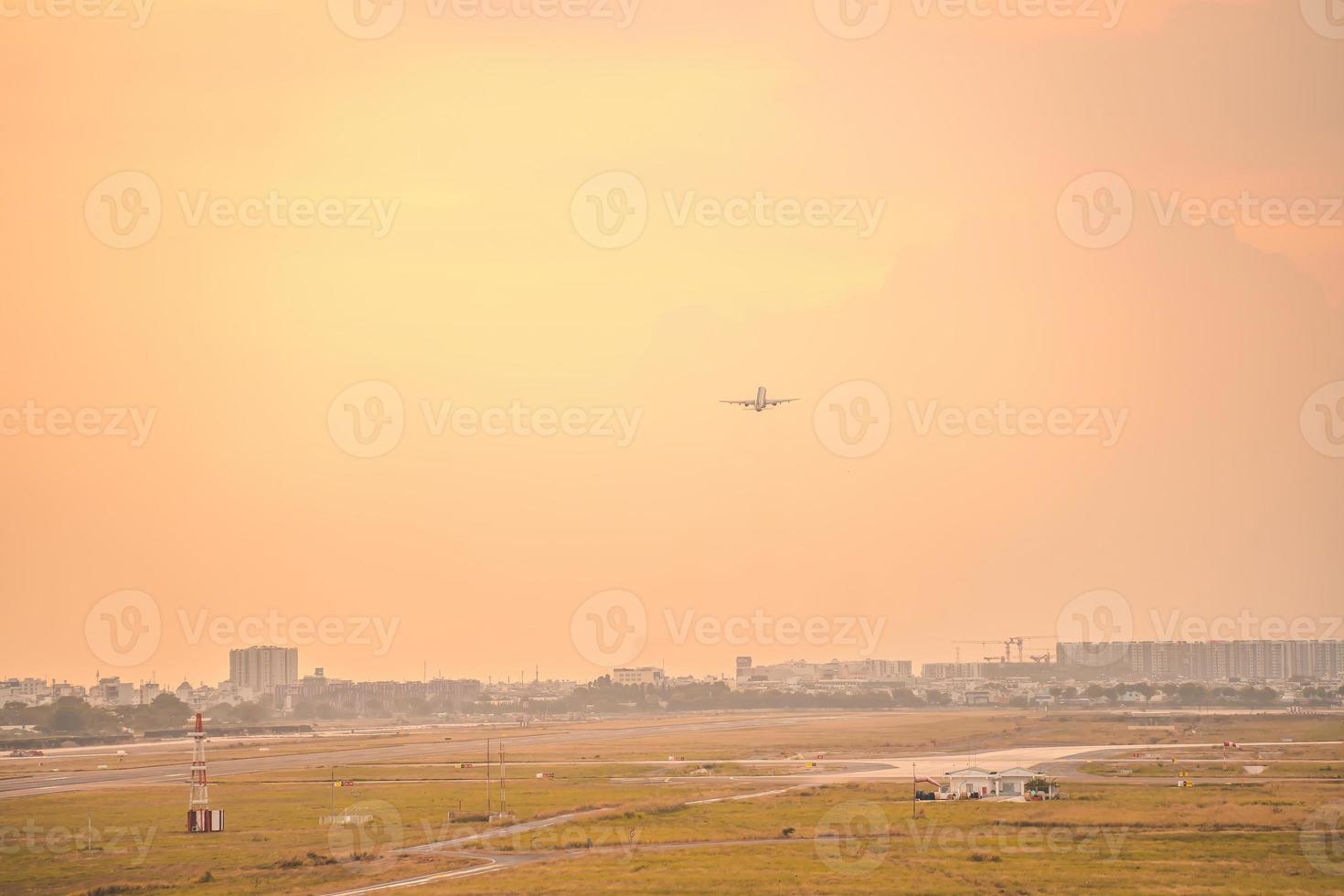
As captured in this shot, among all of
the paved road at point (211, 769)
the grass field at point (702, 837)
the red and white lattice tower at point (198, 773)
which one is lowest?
the paved road at point (211, 769)

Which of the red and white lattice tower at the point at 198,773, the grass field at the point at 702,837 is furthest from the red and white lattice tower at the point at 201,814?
the grass field at the point at 702,837

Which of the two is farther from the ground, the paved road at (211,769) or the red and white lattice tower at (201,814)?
the red and white lattice tower at (201,814)

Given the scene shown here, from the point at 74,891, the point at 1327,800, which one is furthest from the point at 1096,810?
the point at 74,891

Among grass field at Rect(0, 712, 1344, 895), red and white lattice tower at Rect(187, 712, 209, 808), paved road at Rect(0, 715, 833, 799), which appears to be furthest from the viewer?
paved road at Rect(0, 715, 833, 799)

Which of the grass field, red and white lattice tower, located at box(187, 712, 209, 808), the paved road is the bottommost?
the paved road

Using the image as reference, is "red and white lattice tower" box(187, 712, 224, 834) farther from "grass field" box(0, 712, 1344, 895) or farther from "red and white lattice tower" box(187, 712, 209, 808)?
"grass field" box(0, 712, 1344, 895)

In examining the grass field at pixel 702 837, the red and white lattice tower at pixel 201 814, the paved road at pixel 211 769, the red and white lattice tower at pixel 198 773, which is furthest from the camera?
the paved road at pixel 211 769

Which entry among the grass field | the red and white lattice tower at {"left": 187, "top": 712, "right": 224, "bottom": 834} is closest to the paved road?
the grass field

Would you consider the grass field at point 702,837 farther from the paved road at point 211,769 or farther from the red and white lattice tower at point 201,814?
the paved road at point 211,769

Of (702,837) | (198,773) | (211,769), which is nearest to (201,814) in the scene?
(198,773)

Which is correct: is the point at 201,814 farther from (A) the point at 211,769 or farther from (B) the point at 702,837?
(A) the point at 211,769

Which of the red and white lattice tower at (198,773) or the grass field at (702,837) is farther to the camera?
the red and white lattice tower at (198,773)
